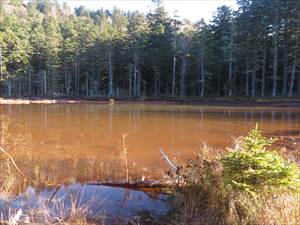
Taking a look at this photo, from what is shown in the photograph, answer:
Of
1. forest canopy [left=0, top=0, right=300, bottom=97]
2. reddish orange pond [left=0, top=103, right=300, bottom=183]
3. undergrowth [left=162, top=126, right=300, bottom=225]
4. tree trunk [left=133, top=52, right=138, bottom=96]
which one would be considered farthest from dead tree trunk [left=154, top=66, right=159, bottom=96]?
undergrowth [left=162, top=126, right=300, bottom=225]

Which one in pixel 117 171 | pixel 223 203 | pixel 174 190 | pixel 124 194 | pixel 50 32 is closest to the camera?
pixel 223 203

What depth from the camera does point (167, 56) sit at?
52031 mm

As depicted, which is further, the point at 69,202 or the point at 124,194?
the point at 124,194

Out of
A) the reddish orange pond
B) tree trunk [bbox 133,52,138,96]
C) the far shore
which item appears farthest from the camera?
tree trunk [bbox 133,52,138,96]

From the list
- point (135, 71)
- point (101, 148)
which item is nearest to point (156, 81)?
point (135, 71)

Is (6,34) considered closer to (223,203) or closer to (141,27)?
(141,27)

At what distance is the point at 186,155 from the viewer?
410 inches

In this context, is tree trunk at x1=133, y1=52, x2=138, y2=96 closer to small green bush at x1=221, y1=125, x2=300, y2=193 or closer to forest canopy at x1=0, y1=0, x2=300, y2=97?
forest canopy at x1=0, y1=0, x2=300, y2=97

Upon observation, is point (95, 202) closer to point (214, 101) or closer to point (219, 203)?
point (219, 203)

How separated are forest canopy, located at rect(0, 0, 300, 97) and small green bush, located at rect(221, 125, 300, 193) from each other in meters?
38.1

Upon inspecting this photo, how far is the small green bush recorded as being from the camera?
4.20 meters

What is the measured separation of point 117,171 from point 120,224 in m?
3.38

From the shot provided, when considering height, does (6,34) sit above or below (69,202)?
above

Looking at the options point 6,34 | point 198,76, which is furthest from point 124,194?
point 6,34
